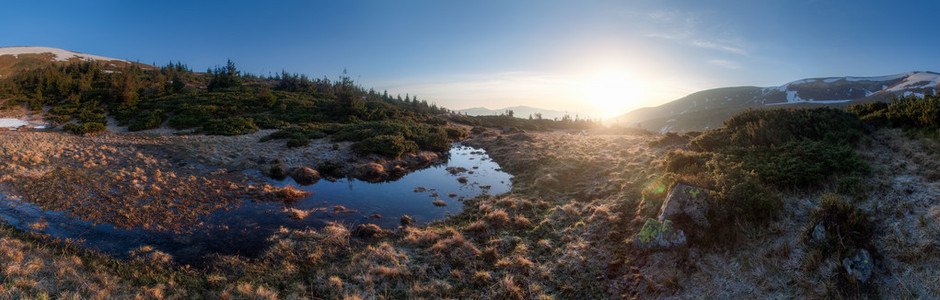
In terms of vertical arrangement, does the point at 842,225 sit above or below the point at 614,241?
above

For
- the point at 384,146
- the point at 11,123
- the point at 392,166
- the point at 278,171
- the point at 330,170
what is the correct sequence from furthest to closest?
the point at 11,123
the point at 384,146
the point at 392,166
the point at 330,170
the point at 278,171

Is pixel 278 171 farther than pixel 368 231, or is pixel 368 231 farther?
pixel 278 171

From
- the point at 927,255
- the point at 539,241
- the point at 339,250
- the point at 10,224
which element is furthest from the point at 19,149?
the point at 927,255

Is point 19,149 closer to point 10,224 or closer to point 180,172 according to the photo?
point 180,172

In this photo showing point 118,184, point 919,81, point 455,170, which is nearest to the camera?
point 118,184

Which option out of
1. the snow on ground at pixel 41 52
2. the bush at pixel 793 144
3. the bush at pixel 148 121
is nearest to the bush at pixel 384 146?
the bush at pixel 793 144

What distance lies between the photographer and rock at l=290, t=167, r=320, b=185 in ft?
60.1

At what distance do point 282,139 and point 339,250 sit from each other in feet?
71.7

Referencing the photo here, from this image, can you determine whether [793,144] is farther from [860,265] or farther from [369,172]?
[369,172]

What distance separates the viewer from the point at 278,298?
7770 mm

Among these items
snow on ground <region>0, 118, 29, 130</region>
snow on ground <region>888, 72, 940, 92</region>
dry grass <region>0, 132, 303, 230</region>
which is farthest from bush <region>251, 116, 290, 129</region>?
snow on ground <region>888, 72, 940, 92</region>

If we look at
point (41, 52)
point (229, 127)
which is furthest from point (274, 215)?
point (41, 52)

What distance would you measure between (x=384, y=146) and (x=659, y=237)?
2076cm

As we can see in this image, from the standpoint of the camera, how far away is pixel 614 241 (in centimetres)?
1014
